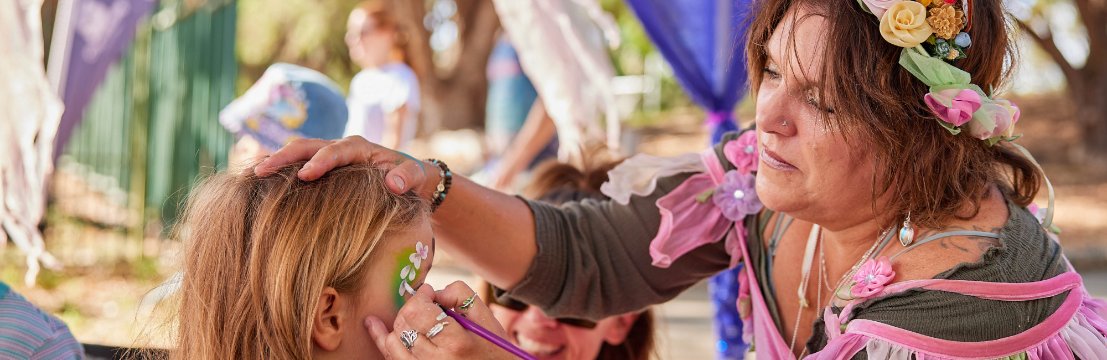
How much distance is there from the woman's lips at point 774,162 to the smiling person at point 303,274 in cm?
48

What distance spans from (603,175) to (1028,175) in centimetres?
109

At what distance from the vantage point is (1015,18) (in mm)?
1684

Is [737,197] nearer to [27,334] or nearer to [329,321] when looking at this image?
[329,321]

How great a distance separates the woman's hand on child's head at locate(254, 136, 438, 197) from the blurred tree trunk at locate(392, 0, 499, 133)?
9.22 metres

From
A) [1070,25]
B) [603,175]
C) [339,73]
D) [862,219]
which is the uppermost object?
[862,219]

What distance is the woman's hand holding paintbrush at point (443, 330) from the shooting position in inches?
53.2

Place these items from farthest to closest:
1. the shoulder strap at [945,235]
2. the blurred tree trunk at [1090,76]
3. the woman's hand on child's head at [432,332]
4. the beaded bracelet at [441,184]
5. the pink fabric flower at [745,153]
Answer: the blurred tree trunk at [1090,76], the pink fabric flower at [745,153], the beaded bracelet at [441,184], the shoulder strap at [945,235], the woman's hand on child's head at [432,332]

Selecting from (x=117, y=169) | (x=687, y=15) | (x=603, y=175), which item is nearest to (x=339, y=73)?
(x=117, y=169)

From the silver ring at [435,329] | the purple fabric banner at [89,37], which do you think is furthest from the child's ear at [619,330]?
the purple fabric banner at [89,37]

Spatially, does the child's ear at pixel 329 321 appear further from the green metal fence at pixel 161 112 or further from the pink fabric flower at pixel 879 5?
the green metal fence at pixel 161 112

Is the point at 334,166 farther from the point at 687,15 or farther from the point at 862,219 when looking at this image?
the point at 687,15

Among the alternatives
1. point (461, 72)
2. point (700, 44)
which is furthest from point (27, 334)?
point (461, 72)

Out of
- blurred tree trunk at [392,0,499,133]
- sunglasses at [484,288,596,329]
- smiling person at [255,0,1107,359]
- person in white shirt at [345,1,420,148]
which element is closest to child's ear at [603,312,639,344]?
sunglasses at [484,288,596,329]

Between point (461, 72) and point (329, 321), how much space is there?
10569 mm
